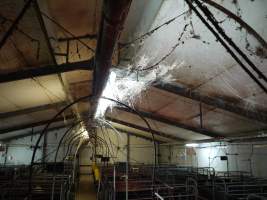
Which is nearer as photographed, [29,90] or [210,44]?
[210,44]

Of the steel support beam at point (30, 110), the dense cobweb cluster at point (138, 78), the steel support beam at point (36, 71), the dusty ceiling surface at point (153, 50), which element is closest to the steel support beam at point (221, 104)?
the dusty ceiling surface at point (153, 50)

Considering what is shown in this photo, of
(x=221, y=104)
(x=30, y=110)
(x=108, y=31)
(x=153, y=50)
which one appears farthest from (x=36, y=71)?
(x=30, y=110)

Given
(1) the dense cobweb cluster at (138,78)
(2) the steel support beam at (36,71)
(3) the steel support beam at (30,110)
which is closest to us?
(2) the steel support beam at (36,71)

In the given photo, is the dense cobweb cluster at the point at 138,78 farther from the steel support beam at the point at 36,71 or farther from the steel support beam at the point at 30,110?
the steel support beam at the point at 30,110

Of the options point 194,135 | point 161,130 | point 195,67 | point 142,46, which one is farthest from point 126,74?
point 161,130

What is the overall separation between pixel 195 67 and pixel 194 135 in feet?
26.1

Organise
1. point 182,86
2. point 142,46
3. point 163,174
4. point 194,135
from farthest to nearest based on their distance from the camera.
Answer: point 194,135 → point 163,174 → point 182,86 → point 142,46

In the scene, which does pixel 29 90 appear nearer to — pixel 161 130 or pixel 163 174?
pixel 163 174

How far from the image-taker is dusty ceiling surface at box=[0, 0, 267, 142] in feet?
12.2

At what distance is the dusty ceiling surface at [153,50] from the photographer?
373 centimetres

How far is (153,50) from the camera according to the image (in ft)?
17.9

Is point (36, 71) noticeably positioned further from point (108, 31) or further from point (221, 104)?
point (221, 104)

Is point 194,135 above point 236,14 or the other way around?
the other way around

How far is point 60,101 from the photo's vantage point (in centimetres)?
1043
